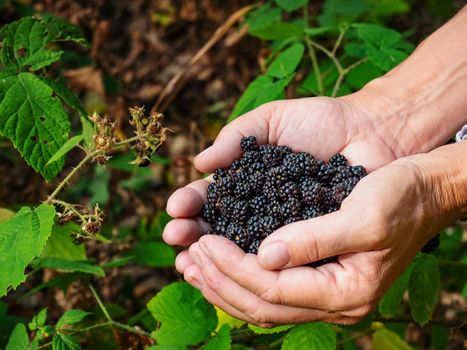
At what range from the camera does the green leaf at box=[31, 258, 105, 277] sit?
2.81 metres

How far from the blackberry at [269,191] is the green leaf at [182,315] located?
0.37 m

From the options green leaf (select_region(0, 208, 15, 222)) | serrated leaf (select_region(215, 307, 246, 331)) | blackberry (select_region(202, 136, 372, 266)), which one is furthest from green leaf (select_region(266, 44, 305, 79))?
green leaf (select_region(0, 208, 15, 222))

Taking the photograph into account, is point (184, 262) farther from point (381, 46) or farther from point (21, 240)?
point (381, 46)

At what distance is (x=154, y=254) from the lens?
3.91m

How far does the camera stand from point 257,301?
2414 millimetres

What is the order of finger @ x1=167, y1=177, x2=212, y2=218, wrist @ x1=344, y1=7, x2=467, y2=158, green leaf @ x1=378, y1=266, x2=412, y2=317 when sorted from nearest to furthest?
1. finger @ x1=167, y1=177, x2=212, y2=218
2. green leaf @ x1=378, y1=266, x2=412, y2=317
3. wrist @ x1=344, y1=7, x2=467, y2=158

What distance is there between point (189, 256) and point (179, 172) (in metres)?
2.77

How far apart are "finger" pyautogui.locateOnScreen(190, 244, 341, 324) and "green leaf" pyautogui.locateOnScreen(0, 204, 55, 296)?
63 cm

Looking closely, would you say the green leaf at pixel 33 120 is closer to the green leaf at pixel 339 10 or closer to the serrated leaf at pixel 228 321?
the serrated leaf at pixel 228 321

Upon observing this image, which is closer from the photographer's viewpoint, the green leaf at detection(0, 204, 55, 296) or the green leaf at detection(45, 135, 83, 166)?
the green leaf at detection(0, 204, 55, 296)

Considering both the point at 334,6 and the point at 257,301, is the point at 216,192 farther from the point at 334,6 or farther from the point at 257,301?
the point at 334,6

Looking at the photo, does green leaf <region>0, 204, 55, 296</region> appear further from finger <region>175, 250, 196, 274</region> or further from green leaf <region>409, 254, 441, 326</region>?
green leaf <region>409, 254, 441, 326</region>

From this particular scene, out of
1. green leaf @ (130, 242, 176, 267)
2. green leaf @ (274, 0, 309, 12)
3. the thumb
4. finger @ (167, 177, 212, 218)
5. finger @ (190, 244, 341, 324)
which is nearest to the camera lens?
the thumb

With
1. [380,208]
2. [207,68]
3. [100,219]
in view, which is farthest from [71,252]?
[207,68]
